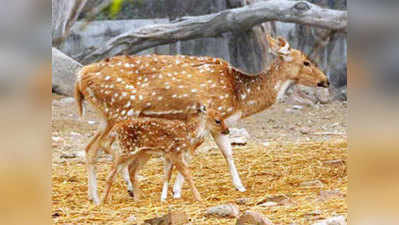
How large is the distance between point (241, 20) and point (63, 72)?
216 centimetres

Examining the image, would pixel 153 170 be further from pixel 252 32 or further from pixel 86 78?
pixel 252 32

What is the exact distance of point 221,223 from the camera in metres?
3.93

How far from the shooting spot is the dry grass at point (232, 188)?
4223mm

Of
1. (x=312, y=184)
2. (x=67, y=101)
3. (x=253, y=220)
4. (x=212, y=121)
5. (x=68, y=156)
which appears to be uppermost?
(x=212, y=121)

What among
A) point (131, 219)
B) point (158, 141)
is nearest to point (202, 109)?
point (158, 141)

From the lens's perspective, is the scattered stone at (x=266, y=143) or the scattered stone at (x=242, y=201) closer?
the scattered stone at (x=242, y=201)

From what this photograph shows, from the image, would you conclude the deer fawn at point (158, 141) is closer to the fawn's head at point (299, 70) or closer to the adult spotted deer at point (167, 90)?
the adult spotted deer at point (167, 90)

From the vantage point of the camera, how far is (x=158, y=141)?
460 centimetres

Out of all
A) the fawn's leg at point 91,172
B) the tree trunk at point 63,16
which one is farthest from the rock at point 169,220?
the tree trunk at point 63,16

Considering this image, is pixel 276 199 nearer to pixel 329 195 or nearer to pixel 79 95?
pixel 329 195

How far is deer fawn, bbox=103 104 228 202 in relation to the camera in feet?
15.0

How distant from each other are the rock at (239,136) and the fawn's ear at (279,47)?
1.71 m
